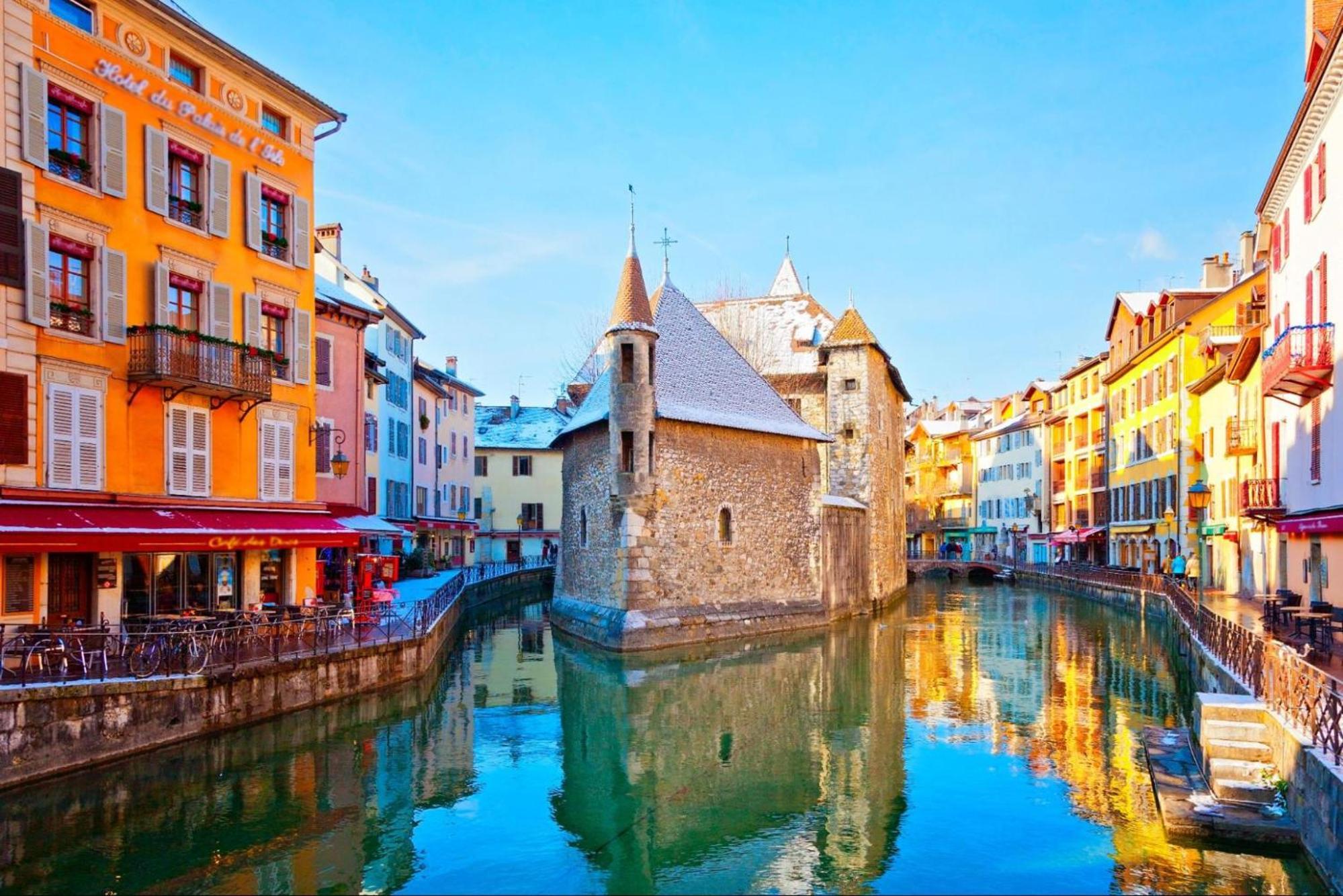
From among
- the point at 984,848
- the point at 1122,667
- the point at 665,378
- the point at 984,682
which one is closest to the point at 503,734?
the point at 984,848

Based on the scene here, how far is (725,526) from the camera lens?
93.8ft

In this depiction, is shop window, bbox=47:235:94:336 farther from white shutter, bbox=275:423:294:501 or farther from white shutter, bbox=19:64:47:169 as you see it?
white shutter, bbox=275:423:294:501

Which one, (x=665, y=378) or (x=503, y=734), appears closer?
(x=503, y=734)

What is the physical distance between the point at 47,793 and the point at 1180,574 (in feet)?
115

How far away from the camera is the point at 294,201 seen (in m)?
20.8

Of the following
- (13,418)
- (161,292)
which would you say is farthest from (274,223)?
(13,418)

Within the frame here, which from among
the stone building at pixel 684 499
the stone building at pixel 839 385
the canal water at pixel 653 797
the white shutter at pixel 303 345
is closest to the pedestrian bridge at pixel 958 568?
the stone building at pixel 839 385

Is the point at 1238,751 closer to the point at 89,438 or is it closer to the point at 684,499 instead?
the point at 89,438

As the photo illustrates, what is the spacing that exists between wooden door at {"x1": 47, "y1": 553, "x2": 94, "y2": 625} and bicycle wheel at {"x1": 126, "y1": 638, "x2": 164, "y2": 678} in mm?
1991

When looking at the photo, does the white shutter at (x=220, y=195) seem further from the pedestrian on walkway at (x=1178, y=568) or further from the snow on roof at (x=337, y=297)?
the pedestrian on walkway at (x=1178, y=568)

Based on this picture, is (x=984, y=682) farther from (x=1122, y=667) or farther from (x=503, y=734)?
(x=503, y=734)

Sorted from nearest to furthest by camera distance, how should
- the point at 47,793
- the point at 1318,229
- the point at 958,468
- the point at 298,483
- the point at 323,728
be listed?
the point at 47,793 → the point at 323,728 → the point at 1318,229 → the point at 298,483 → the point at 958,468

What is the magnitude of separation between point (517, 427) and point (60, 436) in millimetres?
44645

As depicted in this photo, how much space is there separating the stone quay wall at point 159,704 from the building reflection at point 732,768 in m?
3.78
